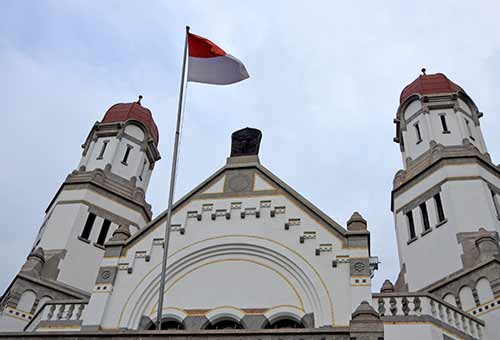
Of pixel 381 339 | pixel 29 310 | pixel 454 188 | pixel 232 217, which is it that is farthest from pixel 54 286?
pixel 454 188

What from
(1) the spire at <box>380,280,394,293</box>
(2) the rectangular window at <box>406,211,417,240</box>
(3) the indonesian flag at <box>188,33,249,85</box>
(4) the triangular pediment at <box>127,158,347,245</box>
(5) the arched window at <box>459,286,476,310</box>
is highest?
(3) the indonesian flag at <box>188,33,249,85</box>

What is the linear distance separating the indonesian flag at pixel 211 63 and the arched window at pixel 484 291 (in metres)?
12.8

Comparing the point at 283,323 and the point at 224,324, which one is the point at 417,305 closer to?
the point at 283,323

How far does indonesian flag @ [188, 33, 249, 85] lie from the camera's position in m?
21.2

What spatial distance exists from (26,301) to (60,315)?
6.06 metres

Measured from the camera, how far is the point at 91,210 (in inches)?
1190

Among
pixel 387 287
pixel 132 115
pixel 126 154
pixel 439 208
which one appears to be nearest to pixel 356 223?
pixel 387 287

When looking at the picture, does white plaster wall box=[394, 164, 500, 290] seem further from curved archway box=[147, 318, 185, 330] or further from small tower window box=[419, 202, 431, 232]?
curved archway box=[147, 318, 185, 330]

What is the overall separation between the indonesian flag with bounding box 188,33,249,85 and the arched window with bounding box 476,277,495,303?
42.1ft

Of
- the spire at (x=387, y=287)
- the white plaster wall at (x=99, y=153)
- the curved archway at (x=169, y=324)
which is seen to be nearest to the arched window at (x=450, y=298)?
the spire at (x=387, y=287)

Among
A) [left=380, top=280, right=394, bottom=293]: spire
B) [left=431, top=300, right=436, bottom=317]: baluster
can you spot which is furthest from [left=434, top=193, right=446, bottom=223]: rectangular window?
[left=431, top=300, right=436, bottom=317]: baluster

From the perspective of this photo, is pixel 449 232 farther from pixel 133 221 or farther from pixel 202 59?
pixel 133 221

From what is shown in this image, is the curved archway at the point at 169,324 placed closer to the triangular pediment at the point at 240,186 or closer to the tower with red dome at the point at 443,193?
the triangular pediment at the point at 240,186

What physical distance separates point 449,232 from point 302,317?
9851 millimetres
